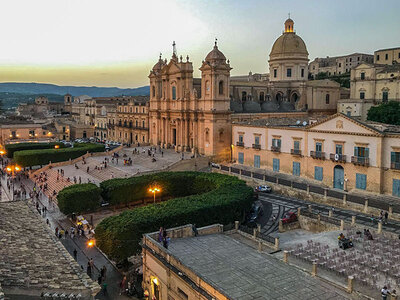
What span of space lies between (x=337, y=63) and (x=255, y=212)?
91.6 meters

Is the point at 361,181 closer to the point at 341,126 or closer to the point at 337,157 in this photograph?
the point at 337,157

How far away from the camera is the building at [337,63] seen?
10700cm

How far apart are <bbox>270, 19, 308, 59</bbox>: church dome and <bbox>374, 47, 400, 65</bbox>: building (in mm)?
24226

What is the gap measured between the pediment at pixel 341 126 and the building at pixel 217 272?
19.0 meters

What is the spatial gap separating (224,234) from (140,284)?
5.98 metres

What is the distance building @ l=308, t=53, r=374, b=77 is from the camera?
10700cm

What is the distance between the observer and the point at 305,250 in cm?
2225

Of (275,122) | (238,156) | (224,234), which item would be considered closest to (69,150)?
(238,156)

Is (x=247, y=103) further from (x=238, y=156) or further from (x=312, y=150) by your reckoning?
(x=312, y=150)

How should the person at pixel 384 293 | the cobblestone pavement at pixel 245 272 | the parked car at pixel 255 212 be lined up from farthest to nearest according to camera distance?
the parked car at pixel 255 212
the person at pixel 384 293
the cobblestone pavement at pixel 245 272

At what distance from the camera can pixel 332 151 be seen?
38.7m

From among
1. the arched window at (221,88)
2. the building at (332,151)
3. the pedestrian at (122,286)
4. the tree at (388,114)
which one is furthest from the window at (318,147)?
the pedestrian at (122,286)

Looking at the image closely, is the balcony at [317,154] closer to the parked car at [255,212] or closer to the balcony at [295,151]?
the balcony at [295,151]

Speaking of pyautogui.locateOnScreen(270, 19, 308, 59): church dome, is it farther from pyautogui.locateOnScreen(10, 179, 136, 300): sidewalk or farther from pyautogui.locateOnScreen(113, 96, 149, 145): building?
pyautogui.locateOnScreen(10, 179, 136, 300): sidewalk
